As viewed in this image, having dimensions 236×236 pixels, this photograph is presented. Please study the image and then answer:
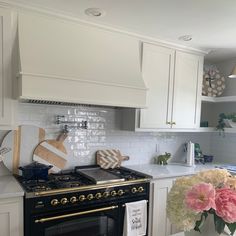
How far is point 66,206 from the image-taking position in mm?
1961


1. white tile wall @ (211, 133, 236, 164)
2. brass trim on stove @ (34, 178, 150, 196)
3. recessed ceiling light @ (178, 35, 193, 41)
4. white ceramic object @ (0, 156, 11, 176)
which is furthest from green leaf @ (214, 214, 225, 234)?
white tile wall @ (211, 133, 236, 164)

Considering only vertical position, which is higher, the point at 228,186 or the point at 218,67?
the point at 218,67

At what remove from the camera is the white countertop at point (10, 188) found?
1742mm

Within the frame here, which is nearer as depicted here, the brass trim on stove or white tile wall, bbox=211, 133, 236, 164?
the brass trim on stove

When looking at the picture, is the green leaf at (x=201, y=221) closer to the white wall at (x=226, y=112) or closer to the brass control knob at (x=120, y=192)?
the brass control knob at (x=120, y=192)

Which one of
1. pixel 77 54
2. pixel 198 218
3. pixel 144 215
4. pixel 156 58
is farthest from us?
pixel 156 58

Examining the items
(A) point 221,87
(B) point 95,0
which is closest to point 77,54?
(B) point 95,0

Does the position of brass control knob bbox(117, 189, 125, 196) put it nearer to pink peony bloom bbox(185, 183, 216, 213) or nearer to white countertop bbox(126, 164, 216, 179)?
white countertop bbox(126, 164, 216, 179)

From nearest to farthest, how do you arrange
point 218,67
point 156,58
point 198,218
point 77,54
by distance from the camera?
point 198,218
point 77,54
point 156,58
point 218,67

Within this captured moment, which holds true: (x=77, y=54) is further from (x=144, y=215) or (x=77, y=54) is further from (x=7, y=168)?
(x=144, y=215)

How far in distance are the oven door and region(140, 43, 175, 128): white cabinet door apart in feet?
3.28

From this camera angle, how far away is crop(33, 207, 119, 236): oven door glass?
1.88m

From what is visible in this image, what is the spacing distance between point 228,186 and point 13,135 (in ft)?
6.35

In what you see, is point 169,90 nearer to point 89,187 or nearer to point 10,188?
point 89,187
